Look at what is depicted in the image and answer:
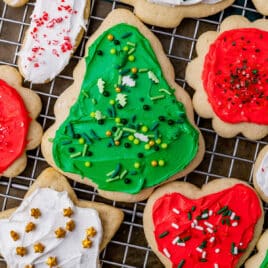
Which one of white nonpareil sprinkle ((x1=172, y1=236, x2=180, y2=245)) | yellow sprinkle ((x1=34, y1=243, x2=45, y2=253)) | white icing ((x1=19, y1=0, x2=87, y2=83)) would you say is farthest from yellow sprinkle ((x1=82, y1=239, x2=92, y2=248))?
white icing ((x1=19, y1=0, x2=87, y2=83))

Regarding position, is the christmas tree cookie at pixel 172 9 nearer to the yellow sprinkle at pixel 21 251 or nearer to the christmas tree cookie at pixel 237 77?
the christmas tree cookie at pixel 237 77

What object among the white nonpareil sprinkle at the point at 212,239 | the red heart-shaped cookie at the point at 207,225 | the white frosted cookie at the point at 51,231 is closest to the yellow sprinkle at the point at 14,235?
the white frosted cookie at the point at 51,231

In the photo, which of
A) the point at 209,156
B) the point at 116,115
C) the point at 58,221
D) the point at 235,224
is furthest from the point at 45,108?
the point at 235,224

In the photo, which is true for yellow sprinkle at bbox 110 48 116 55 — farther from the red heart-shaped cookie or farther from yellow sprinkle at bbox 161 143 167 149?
the red heart-shaped cookie

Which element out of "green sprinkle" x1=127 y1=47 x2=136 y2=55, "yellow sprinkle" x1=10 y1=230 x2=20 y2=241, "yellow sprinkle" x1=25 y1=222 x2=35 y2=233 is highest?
"green sprinkle" x1=127 y1=47 x2=136 y2=55

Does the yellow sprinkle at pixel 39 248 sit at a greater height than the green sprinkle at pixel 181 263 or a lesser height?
lesser

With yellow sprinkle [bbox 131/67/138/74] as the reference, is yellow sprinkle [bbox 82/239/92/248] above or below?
below
